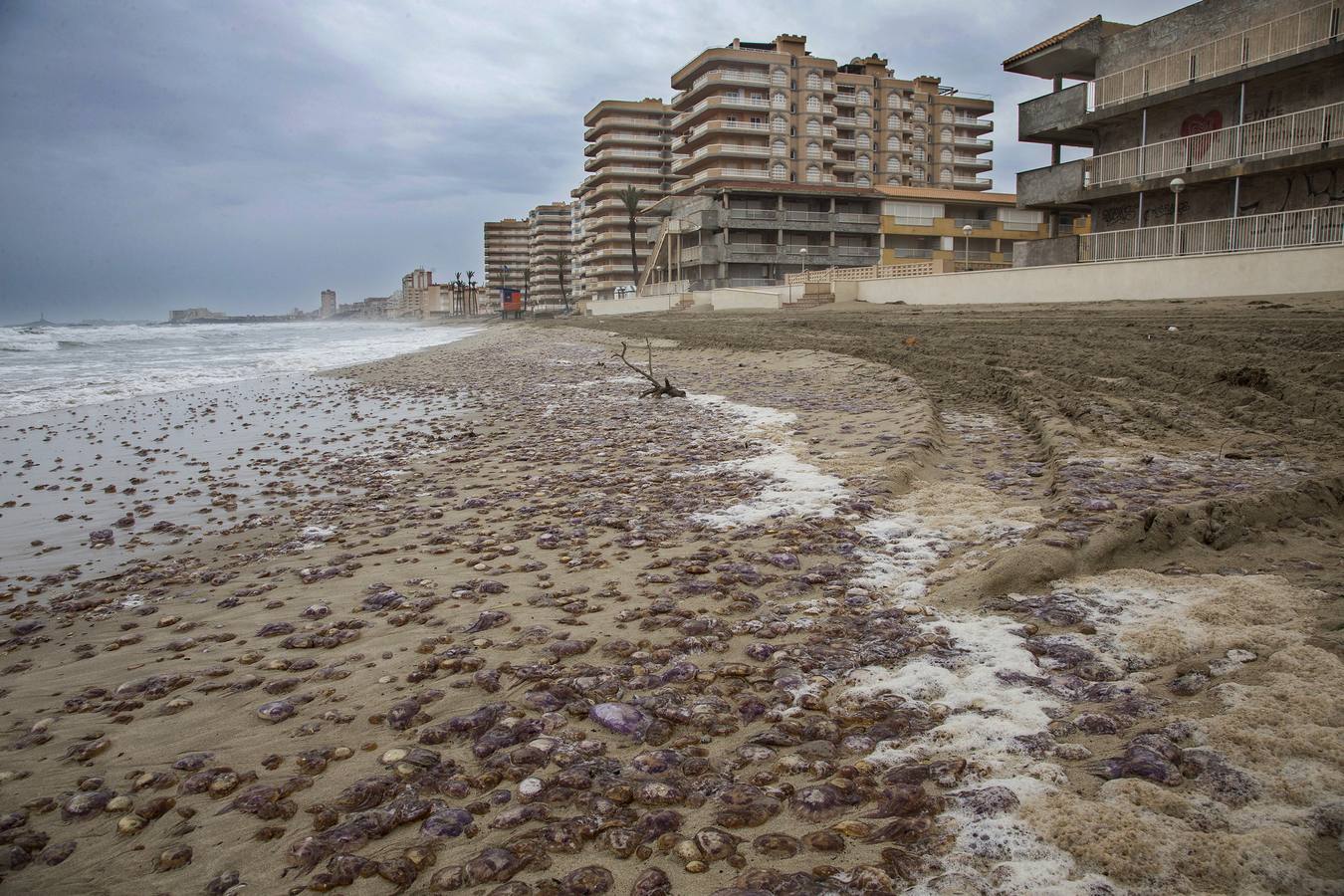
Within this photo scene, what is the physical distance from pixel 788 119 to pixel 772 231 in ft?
56.5

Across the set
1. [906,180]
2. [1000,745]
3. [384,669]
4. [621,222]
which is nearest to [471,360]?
[384,669]

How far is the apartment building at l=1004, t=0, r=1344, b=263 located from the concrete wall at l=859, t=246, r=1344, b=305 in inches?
118

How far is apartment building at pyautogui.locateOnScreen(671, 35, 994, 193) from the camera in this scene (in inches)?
3059

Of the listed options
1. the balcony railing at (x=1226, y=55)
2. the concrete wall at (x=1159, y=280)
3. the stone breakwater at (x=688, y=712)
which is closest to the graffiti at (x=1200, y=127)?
the balcony railing at (x=1226, y=55)

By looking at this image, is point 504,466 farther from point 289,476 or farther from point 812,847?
point 812,847

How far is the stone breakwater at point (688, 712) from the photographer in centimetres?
232

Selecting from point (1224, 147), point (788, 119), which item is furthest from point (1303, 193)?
point (788, 119)

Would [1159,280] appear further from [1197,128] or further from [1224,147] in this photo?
[1197,128]

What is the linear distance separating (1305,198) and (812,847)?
103 ft

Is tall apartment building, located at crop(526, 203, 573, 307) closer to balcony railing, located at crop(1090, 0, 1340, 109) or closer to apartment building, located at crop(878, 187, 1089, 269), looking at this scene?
apartment building, located at crop(878, 187, 1089, 269)

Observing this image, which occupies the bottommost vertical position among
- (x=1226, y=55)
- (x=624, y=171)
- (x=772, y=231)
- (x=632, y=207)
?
(x=1226, y=55)

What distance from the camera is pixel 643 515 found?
21.1ft

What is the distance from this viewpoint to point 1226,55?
27016 mm

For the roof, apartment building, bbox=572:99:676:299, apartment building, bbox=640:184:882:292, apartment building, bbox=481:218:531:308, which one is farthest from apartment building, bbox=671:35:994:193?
apartment building, bbox=481:218:531:308
